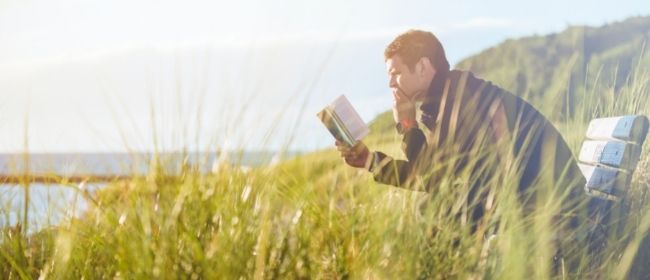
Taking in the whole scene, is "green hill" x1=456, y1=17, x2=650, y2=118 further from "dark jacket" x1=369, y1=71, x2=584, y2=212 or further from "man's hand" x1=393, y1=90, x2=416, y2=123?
"dark jacket" x1=369, y1=71, x2=584, y2=212

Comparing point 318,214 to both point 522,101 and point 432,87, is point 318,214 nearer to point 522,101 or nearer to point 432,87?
point 432,87

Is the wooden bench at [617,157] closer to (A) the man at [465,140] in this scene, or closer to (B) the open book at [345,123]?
(A) the man at [465,140]

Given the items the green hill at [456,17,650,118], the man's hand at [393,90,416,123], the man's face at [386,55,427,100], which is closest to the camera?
the man's face at [386,55,427,100]

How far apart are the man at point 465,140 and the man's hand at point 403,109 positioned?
1cm

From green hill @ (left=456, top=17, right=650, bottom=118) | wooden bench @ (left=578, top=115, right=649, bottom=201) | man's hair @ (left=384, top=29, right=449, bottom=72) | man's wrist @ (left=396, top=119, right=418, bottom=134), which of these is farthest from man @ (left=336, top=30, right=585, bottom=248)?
green hill @ (left=456, top=17, right=650, bottom=118)

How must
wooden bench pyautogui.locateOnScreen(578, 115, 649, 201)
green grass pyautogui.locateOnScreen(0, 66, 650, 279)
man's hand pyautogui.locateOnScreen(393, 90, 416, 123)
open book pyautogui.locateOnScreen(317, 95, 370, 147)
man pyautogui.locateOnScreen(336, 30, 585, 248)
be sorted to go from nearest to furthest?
green grass pyautogui.locateOnScreen(0, 66, 650, 279) < man pyautogui.locateOnScreen(336, 30, 585, 248) < open book pyautogui.locateOnScreen(317, 95, 370, 147) < man's hand pyautogui.locateOnScreen(393, 90, 416, 123) < wooden bench pyautogui.locateOnScreen(578, 115, 649, 201)

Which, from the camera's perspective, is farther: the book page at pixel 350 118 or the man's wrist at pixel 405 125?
the man's wrist at pixel 405 125

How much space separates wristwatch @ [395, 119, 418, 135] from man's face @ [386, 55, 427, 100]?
0.68 feet

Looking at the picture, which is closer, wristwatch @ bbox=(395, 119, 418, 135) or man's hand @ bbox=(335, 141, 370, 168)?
man's hand @ bbox=(335, 141, 370, 168)

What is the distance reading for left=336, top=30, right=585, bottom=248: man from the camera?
3359mm

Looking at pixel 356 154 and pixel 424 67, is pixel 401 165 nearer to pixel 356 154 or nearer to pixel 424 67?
pixel 356 154

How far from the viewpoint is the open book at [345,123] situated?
11.6ft

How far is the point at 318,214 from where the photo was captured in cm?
314

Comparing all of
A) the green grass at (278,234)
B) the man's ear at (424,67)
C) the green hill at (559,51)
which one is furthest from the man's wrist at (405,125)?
the green hill at (559,51)
